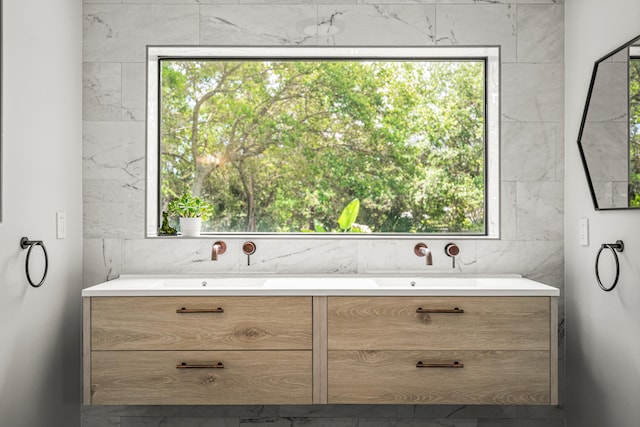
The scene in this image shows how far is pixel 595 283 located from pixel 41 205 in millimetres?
2524

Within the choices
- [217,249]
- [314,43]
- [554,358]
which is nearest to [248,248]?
[217,249]

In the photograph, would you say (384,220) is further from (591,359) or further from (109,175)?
(109,175)

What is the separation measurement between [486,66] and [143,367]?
7.69 ft

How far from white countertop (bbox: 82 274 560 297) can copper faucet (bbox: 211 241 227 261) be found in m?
0.14

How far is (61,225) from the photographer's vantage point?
2.24 metres

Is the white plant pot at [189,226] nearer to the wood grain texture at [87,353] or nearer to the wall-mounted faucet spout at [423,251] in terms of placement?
the wood grain texture at [87,353]

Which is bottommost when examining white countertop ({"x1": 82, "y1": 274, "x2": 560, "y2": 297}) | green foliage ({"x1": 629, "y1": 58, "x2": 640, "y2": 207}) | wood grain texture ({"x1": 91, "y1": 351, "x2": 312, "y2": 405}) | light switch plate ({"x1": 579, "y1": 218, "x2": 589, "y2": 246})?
wood grain texture ({"x1": 91, "y1": 351, "x2": 312, "y2": 405})

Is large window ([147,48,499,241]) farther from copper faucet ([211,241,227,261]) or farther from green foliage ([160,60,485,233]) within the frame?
copper faucet ([211,241,227,261])

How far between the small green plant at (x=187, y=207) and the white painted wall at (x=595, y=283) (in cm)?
193

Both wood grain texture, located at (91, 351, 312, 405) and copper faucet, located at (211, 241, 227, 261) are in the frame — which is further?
copper faucet, located at (211, 241, 227, 261)

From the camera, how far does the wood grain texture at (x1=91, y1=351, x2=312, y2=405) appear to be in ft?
6.60

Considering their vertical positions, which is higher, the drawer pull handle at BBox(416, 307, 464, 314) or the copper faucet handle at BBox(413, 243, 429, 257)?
the copper faucet handle at BBox(413, 243, 429, 257)

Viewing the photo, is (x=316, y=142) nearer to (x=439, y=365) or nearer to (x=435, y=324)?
(x=435, y=324)

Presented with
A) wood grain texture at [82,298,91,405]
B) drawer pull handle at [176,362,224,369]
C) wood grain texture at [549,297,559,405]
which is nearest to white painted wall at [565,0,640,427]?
wood grain texture at [549,297,559,405]
